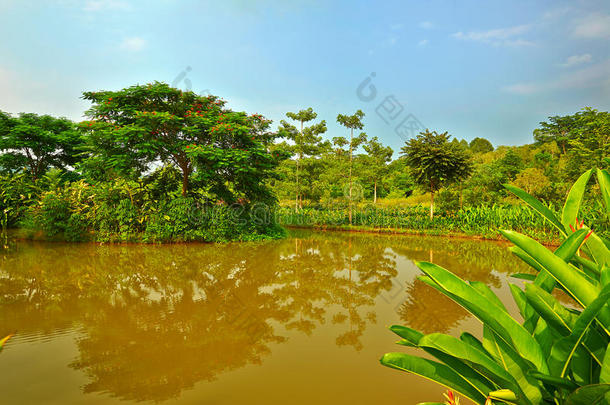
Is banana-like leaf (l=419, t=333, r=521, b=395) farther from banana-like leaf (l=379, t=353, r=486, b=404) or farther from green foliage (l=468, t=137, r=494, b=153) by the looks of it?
green foliage (l=468, t=137, r=494, b=153)

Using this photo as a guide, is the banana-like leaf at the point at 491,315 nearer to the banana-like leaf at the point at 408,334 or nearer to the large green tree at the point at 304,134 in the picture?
the banana-like leaf at the point at 408,334

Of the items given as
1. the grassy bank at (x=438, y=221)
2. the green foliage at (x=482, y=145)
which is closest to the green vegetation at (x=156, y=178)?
the grassy bank at (x=438, y=221)

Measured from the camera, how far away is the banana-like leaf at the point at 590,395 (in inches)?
22.2

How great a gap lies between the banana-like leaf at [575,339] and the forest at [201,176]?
28.8 feet

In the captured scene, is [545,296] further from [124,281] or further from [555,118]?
[555,118]

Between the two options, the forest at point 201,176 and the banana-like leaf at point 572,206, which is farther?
the forest at point 201,176

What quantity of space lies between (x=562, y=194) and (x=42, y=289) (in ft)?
51.9

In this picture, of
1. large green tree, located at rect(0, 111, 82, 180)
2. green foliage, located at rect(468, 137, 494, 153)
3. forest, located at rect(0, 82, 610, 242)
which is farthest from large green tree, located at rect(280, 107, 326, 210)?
green foliage, located at rect(468, 137, 494, 153)

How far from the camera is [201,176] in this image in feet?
30.6

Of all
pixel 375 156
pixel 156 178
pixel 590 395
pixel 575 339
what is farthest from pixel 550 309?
pixel 375 156

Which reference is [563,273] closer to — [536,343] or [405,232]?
[536,343]

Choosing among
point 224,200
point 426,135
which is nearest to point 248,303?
point 224,200

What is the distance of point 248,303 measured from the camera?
407 cm

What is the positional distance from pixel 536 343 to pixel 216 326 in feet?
10.9
